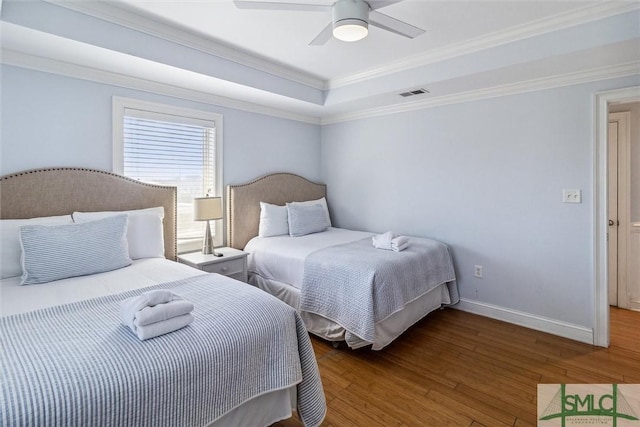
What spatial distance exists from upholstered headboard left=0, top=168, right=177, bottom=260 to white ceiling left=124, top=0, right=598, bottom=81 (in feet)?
4.53

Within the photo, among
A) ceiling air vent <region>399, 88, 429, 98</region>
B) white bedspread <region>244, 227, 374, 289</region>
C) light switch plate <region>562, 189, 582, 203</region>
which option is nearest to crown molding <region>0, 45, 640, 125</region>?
ceiling air vent <region>399, 88, 429, 98</region>

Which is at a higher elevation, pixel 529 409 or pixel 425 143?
pixel 425 143

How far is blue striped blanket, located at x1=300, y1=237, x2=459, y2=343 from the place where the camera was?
2.44m

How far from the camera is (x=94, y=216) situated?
2496 millimetres

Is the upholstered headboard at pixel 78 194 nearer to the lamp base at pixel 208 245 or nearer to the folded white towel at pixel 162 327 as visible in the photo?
the lamp base at pixel 208 245

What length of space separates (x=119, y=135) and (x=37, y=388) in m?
2.38

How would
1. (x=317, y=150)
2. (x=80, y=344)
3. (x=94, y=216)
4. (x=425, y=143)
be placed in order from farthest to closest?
(x=317, y=150), (x=425, y=143), (x=94, y=216), (x=80, y=344)

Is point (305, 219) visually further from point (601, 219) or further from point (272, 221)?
point (601, 219)

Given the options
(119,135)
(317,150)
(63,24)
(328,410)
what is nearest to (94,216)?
(119,135)

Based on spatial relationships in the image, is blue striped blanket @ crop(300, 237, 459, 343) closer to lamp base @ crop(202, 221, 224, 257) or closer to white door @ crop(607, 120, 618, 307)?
lamp base @ crop(202, 221, 224, 257)

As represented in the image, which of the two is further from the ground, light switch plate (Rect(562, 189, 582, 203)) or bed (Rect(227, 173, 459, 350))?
light switch plate (Rect(562, 189, 582, 203))

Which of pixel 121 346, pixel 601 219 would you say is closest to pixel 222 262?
pixel 121 346

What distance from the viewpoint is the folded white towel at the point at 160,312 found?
134 cm

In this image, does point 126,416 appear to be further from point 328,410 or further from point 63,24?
point 63,24
